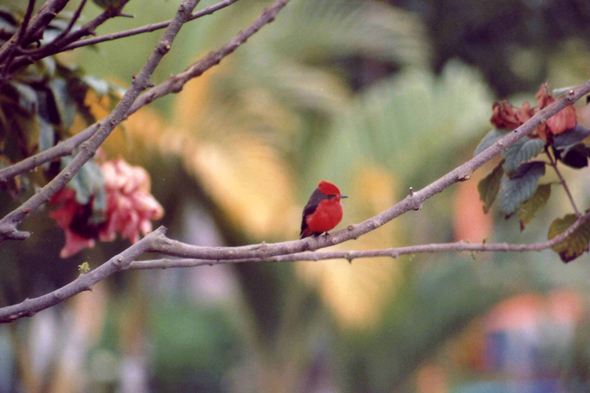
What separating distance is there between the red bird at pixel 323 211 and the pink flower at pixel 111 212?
1.54 ft

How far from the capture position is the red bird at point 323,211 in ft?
5.27

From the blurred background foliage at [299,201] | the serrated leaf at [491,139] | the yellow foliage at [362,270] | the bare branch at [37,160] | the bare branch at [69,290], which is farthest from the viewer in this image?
the blurred background foliage at [299,201]

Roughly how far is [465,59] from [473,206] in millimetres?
1942

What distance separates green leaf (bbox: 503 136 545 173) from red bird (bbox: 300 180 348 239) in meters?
0.46

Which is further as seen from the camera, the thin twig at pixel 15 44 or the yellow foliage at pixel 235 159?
the yellow foliage at pixel 235 159

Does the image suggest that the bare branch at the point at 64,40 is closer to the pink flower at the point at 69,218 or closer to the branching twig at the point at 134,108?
the branching twig at the point at 134,108

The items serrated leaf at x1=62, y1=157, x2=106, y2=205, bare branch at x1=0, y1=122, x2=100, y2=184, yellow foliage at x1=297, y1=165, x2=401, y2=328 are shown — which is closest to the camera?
bare branch at x1=0, y1=122, x2=100, y2=184

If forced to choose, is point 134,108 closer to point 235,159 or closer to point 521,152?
point 521,152

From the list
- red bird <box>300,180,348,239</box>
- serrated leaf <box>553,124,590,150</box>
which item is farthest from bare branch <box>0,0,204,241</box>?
serrated leaf <box>553,124,590,150</box>

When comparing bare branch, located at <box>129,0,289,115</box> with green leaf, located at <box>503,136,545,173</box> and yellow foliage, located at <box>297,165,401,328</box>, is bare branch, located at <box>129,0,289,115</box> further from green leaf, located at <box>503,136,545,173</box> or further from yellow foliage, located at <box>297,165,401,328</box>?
yellow foliage, located at <box>297,165,401,328</box>

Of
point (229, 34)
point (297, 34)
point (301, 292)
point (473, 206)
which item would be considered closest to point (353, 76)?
point (473, 206)

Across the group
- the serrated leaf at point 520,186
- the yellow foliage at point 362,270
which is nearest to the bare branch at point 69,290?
the serrated leaf at point 520,186

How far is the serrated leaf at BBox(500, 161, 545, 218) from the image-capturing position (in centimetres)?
138

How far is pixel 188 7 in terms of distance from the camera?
1.14 metres
